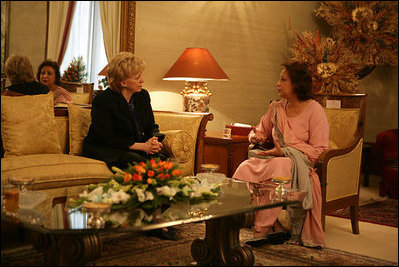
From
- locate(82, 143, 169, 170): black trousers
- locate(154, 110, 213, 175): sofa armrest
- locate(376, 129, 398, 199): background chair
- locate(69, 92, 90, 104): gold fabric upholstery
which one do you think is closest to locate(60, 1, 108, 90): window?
locate(69, 92, 90, 104): gold fabric upholstery

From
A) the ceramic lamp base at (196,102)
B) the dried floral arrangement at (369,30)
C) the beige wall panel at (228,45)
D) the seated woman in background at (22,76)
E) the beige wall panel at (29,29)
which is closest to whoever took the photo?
the seated woman in background at (22,76)

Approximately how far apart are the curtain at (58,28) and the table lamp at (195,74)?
1.12m

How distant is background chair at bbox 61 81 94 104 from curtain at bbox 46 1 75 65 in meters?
0.23

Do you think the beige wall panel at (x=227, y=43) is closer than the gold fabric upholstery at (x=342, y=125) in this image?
No

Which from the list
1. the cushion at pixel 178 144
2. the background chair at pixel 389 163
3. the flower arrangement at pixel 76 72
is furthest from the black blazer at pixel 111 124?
the background chair at pixel 389 163

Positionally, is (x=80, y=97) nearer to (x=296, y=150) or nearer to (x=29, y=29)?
(x=29, y=29)

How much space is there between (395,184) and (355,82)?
133 cm

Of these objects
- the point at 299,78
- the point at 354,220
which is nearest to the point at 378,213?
the point at 354,220

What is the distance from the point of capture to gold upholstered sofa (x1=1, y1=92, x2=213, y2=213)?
3.51 meters

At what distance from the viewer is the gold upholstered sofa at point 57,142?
351 cm

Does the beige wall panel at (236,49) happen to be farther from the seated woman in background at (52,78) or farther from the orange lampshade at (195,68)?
the seated woman in background at (52,78)

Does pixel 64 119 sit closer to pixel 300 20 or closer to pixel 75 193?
pixel 75 193

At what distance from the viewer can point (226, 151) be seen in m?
5.04

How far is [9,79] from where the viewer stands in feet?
14.7
